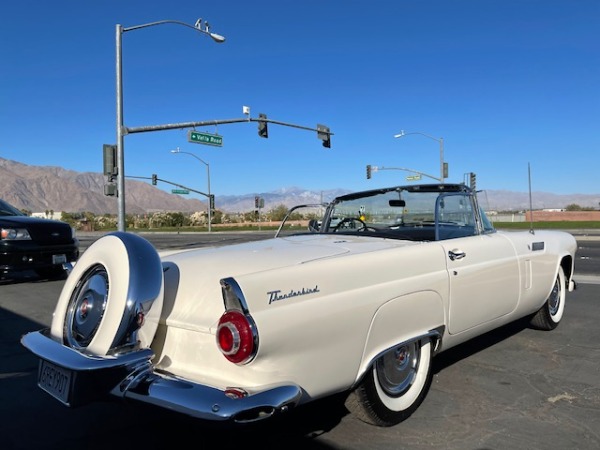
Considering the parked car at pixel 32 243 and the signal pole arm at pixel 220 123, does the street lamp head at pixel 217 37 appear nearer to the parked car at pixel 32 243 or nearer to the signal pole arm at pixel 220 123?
the signal pole arm at pixel 220 123

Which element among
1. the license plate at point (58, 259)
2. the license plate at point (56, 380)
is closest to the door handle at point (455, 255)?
the license plate at point (56, 380)

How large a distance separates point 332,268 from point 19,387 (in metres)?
2.86

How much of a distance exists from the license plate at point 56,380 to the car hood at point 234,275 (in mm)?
553

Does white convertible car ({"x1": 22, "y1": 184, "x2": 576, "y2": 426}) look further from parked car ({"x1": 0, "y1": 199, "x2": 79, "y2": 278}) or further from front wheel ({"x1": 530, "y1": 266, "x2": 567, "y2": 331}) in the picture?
parked car ({"x1": 0, "y1": 199, "x2": 79, "y2": 278})

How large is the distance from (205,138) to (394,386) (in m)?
21.9

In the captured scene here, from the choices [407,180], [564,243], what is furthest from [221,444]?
[407,180]

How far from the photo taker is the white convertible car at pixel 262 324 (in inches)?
93.8

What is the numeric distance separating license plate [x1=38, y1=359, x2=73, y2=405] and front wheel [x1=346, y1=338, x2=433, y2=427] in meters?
1.57

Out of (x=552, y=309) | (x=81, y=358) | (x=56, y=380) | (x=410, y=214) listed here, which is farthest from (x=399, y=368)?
(x=552, y=309)

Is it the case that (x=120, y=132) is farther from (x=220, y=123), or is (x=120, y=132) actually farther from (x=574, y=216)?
(x=574, y=216)

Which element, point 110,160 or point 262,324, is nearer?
point 262,324

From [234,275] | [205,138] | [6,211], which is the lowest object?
[234,275]

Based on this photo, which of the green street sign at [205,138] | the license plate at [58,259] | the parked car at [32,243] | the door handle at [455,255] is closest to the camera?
the door handle at [455,255]

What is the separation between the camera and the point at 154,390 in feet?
7.70
